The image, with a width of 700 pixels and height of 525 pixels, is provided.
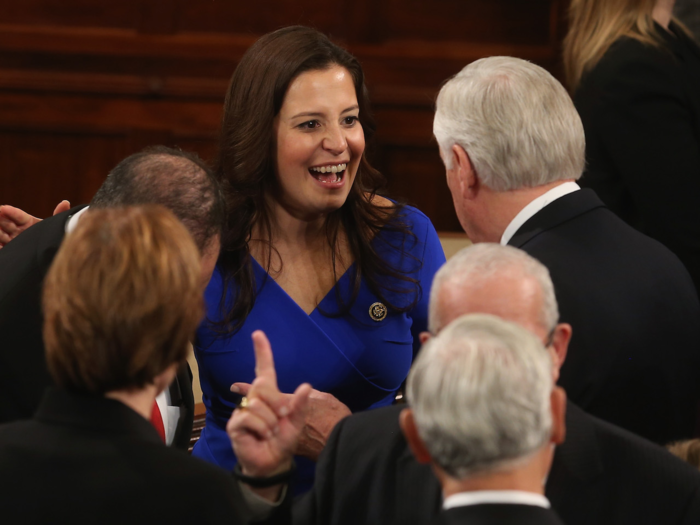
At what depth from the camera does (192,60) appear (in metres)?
4.75

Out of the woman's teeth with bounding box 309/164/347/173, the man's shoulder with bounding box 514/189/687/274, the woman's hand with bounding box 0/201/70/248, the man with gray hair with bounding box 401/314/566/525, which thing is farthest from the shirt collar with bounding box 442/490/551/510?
the woman's hand with bounding box 0/201/70/248

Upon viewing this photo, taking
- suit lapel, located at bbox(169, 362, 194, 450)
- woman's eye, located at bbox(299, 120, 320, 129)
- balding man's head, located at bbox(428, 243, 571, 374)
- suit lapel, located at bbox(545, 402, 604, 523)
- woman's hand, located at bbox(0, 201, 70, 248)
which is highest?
balding man's head, located at bbox(428, 243, 571, 374)

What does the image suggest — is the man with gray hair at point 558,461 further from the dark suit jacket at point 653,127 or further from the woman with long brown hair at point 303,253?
the dark suit jacket at point 653,127

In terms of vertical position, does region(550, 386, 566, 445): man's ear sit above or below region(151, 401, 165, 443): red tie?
above

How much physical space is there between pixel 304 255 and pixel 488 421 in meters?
1.61

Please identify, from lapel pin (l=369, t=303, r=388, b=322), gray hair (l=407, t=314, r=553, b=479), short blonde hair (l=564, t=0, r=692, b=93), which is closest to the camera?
gray hair (l=407, t=314, r=553, b=479)

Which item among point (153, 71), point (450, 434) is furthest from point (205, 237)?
point (153, 71)

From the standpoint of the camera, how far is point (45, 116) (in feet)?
15.7

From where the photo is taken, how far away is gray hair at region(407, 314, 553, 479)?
3.59 feet

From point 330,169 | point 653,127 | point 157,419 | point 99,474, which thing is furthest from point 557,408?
point 653,127

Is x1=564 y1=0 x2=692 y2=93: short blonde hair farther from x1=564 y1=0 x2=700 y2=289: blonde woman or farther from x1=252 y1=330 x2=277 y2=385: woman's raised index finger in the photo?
x1=252 y1=330 x2=277 y2=385: woman's raised index finger

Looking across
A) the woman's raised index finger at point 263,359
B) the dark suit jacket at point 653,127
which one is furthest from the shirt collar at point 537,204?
the dark suit jacket at point 653,127

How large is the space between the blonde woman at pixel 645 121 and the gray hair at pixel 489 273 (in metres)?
1.58

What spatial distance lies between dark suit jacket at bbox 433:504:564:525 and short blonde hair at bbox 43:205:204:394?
0.45 meters
